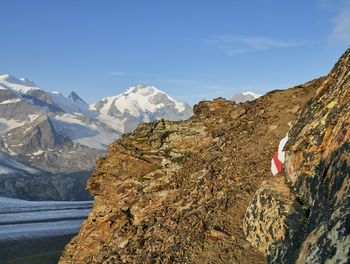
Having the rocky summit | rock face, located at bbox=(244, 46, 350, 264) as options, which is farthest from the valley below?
rock face, located at bbox=(244, 46, 350, 264)

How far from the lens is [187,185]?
51.2ft

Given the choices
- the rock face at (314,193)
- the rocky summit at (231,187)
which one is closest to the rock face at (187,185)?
the rocky summit at (231,187)

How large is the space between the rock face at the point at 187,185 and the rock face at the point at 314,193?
147cm

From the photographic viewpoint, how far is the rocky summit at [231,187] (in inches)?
247

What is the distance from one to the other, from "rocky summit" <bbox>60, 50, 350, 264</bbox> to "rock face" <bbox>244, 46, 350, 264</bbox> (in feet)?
0.10

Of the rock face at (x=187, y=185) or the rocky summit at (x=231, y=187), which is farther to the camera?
the rock face at (x=187, y=185)

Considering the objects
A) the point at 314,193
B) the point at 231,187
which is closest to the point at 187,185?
the point at 231,187

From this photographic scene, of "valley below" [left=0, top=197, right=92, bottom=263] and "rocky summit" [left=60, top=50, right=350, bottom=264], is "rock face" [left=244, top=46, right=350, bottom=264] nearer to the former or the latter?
"rocky summit" [left=60, top=50, right=350, bottom=264]

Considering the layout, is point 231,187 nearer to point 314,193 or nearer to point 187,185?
point 187,185

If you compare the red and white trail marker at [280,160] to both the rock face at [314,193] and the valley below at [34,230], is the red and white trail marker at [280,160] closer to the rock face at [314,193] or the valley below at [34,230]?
the rock face at [314,193]

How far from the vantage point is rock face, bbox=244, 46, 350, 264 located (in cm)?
473

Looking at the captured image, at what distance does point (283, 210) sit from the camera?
317 inches

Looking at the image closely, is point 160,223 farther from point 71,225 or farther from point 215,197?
point 71,225

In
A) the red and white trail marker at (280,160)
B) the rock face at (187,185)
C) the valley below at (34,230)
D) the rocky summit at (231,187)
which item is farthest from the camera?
the valley below at (34,230)
